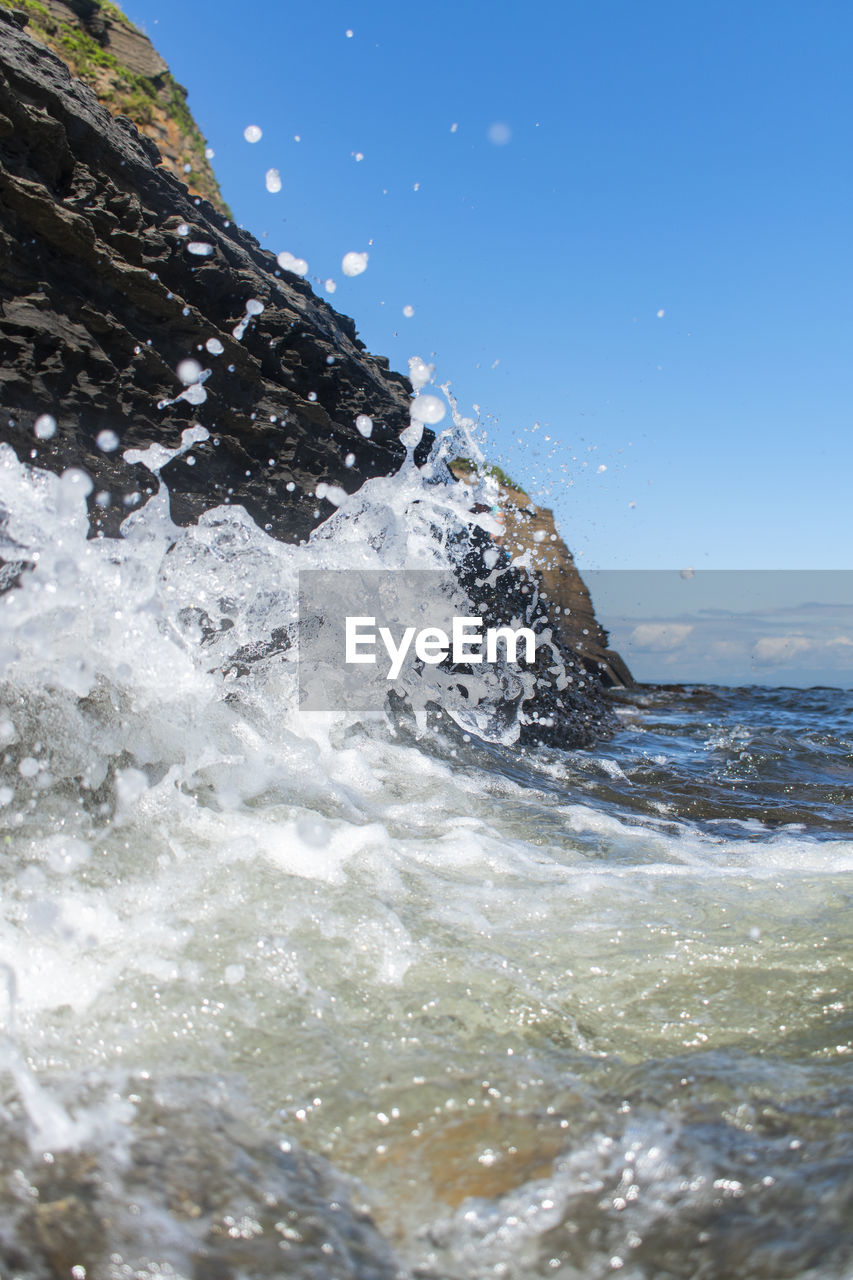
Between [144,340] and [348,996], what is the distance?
5.32 meters

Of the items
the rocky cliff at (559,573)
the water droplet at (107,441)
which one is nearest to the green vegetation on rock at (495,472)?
the rocky cliff at (559,573)

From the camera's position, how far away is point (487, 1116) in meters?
1.73

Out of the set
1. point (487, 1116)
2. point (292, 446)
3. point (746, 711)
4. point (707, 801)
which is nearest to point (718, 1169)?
point (487, 1116)

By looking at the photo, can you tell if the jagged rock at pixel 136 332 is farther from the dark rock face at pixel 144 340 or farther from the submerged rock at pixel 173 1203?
the submerged rock at pixel 173 1203

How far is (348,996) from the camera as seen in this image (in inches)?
86.0

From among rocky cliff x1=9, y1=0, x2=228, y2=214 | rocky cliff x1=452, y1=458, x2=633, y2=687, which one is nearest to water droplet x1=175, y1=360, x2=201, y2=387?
rocky cliff x1=452, y1=458, x2=633, y2=687

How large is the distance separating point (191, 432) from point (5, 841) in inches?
156

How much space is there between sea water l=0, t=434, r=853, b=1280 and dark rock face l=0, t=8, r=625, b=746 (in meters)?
1.50

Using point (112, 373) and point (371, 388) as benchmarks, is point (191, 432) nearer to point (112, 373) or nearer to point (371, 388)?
point (112, 373)

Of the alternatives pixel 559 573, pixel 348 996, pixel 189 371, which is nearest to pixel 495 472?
pixel 559 573

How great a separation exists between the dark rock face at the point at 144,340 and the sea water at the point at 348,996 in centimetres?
150

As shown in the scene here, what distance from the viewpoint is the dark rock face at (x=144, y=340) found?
16.7ft

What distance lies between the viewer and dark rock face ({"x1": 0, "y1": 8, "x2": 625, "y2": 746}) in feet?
16.7

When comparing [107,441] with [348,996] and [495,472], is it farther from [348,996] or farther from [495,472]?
[495,472]
